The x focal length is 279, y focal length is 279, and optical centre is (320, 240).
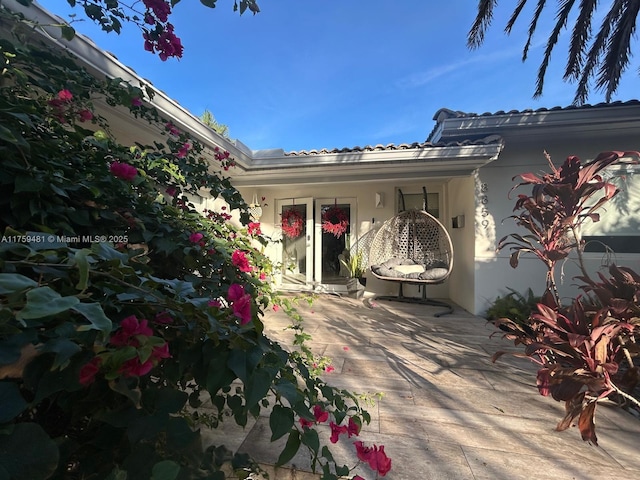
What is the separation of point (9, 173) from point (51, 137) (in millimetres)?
293

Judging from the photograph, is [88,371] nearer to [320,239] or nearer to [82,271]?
[82,271]

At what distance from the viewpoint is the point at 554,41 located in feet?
15.8

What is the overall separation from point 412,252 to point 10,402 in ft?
15.1

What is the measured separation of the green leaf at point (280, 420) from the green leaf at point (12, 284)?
345 millimetres

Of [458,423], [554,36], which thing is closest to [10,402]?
[458,423]

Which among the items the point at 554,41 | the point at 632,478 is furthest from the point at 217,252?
the point at 554,41

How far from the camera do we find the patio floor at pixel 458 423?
1.11 meters

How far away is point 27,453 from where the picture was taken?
296 millimetres

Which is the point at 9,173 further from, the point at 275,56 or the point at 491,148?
the point at 275,56

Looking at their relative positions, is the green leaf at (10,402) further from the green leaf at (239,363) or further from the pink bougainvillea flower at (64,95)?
the pink bougainvillea flower at (64,95)

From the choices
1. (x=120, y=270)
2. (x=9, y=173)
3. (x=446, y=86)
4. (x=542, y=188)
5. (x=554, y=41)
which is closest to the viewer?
(x=120, y=270)

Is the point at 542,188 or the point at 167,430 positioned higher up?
the point at 542,188

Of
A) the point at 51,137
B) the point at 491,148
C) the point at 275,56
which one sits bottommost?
the point at 51,137

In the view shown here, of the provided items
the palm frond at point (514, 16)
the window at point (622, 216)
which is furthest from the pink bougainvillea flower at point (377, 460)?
the palm frond at point (514, 16)
